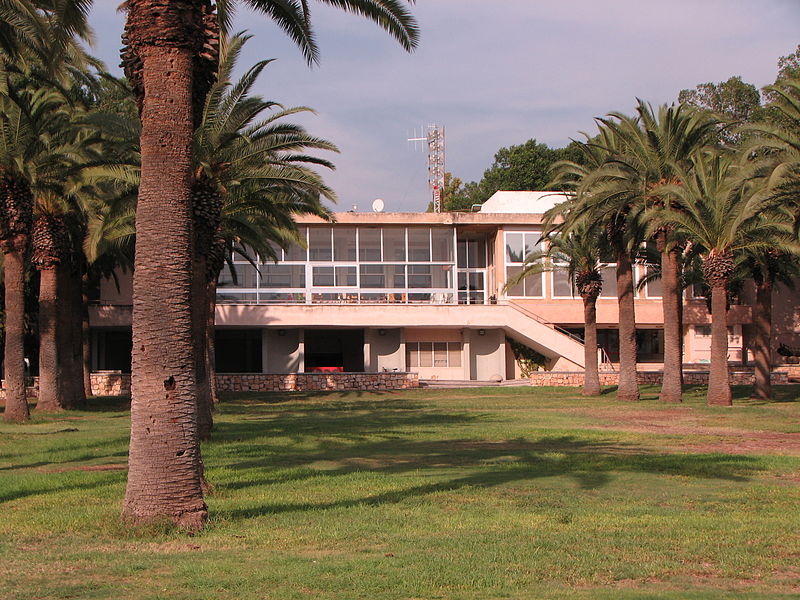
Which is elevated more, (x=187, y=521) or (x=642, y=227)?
(x=642, y=227)

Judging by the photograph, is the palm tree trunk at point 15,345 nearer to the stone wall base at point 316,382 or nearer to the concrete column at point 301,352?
the stone wall base at point 316,382

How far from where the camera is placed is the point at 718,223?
102ft

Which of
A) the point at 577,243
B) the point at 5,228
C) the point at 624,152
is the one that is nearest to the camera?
the point at 5,228

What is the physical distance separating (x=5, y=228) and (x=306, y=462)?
14.8 metres

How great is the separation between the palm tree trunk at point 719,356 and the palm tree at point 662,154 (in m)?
1.50

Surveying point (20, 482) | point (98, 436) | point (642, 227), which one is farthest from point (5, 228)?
point (642, 227)

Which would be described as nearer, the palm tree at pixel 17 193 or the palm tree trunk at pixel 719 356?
the palm tree at pixel 17 193

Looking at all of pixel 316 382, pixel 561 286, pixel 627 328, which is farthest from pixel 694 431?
pixel 561 286

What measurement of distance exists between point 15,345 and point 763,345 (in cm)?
2739

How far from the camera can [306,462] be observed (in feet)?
53.2

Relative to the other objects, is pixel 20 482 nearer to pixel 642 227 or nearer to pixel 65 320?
pixel 65 320

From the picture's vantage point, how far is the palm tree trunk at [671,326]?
33.3m

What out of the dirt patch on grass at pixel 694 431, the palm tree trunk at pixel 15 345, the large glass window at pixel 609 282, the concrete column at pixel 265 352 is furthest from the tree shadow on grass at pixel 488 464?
the large glass window at pixel 609 282

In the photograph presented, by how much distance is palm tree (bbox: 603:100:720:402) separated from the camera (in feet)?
103
